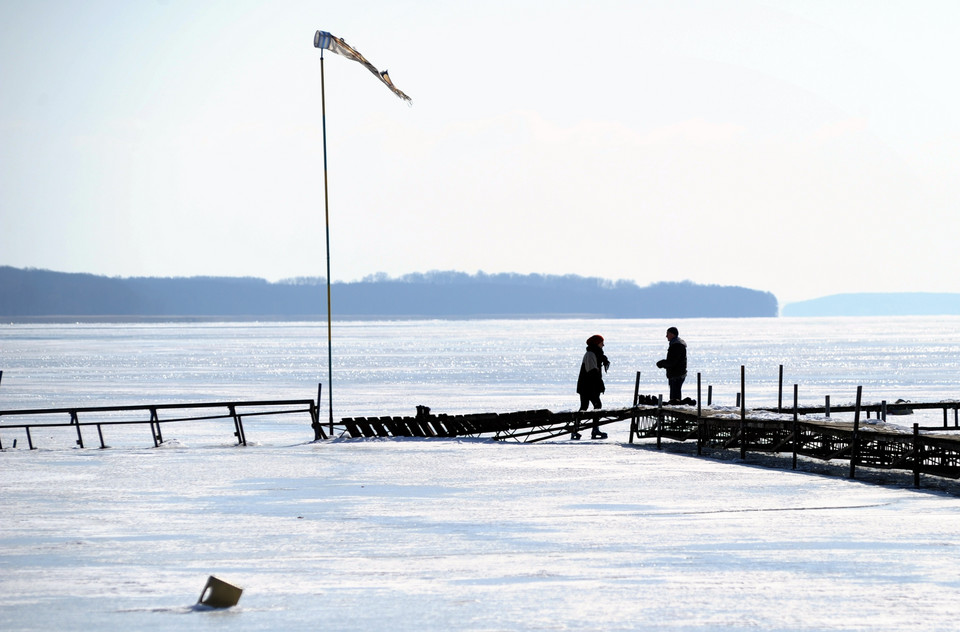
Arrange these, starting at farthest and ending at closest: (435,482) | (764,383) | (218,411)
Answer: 1. (764,383)
2. (218,411)
3. (435,482)

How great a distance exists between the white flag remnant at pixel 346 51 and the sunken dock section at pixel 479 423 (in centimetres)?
911

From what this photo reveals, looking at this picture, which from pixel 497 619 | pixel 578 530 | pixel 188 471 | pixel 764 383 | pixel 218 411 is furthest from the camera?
pixel 764 383

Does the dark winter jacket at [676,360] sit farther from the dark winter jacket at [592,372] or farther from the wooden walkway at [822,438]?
the dark winter jacket at [592,372]

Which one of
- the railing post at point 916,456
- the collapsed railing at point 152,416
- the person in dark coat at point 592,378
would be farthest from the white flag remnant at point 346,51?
the railing post at point 916,456

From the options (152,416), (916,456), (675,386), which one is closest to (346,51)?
(152,416)

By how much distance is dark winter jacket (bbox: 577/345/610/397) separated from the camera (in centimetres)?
2154

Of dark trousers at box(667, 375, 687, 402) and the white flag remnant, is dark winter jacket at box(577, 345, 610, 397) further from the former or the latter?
the white flag remnant

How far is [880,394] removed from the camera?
4622 centimetres

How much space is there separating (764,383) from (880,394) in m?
7.80

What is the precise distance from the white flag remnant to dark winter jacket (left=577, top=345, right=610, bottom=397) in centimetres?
1014

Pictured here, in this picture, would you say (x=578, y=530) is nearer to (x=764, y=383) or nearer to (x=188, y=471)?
(x=188, y=471)

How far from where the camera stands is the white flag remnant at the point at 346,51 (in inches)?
1056

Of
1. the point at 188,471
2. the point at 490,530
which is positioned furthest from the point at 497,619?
the point at 188,471

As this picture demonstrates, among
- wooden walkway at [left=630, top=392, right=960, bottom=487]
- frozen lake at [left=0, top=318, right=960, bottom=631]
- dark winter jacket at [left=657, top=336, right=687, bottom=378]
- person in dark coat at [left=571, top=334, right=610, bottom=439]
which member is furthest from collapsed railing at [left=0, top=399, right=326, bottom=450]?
wooden walkway at [left=630, top=392, right=960, bottom=487]
